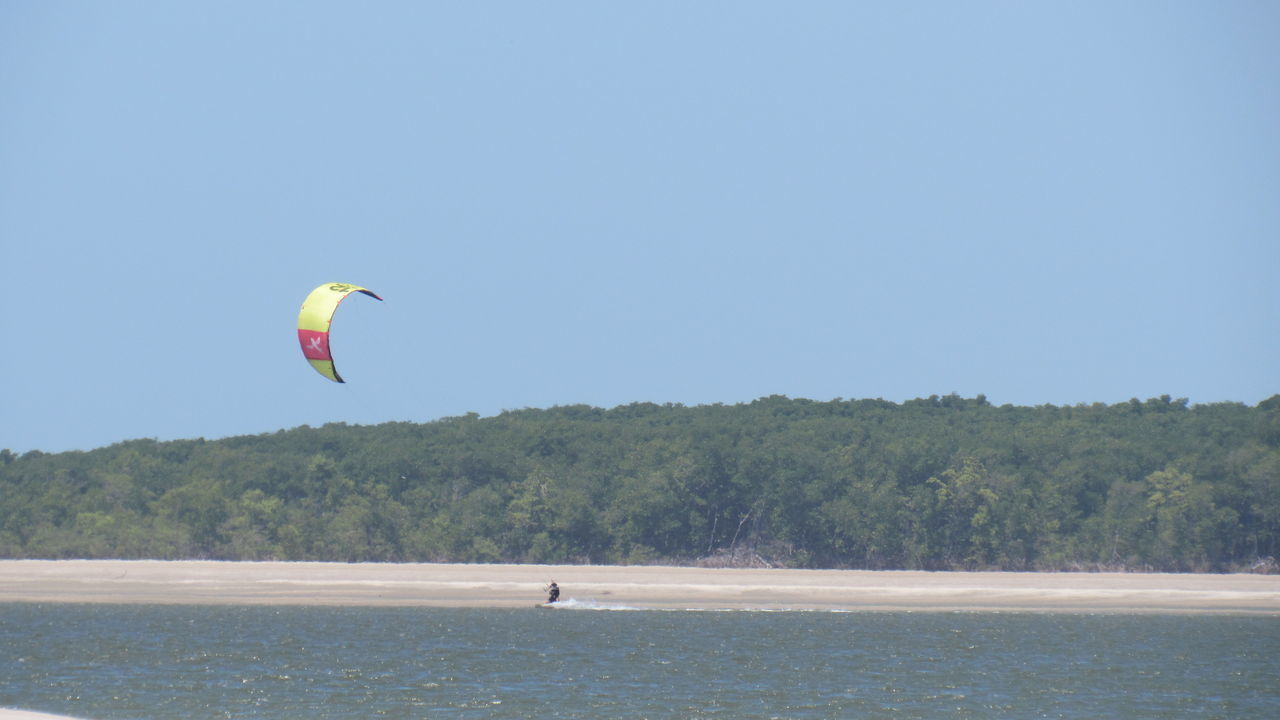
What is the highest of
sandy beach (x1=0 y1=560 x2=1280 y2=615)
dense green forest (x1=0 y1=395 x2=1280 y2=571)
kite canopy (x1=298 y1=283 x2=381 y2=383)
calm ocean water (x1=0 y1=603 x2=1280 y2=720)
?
kite canopy (x1=298 y1=283 x2=381 y2=383)

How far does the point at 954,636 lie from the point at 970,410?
4036cm

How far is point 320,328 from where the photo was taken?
36719 millimetres

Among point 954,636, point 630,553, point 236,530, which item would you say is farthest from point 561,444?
point 954,636

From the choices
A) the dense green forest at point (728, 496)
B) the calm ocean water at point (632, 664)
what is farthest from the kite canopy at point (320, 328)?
the dense green forest at point (728, 496)

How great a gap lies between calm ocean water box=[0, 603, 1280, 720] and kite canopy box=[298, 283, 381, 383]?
7436 millimetres

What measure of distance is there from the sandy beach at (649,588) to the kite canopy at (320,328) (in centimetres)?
1320

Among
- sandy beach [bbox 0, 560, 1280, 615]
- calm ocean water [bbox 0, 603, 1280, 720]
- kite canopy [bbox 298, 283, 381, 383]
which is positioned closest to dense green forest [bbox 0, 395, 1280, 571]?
sandy beach [bbox 0, 560, 1280, 615]

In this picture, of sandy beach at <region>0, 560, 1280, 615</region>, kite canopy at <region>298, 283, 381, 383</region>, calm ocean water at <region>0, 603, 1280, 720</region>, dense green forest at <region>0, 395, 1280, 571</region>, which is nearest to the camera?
calm ocean water at <region>0, 603, 1280, 720</region>

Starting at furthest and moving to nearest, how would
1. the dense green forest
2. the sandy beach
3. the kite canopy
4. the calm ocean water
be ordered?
the dense green forest < the sandy beach < the kite canopy < the calm ocean water

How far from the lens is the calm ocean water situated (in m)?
26.3

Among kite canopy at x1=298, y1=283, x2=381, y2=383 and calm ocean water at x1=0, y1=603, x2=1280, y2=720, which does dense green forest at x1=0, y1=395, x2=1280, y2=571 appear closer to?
calm ocean water at x1=0, y1=603, x2=1280, y2=720

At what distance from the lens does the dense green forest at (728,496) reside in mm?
57031

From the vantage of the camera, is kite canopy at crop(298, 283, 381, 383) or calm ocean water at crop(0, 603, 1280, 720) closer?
calm ocean water at crop(0, 603, 1280, 720)

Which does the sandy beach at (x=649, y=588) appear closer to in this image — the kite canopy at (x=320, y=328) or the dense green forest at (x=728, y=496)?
the dense green forest at (x=728, y=496)
